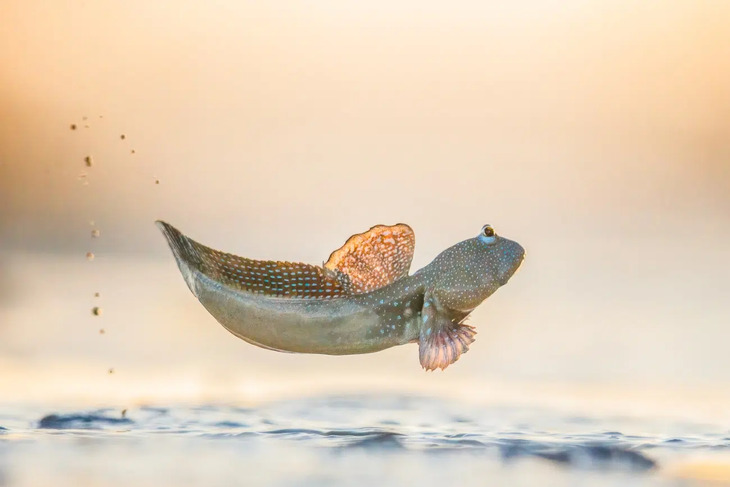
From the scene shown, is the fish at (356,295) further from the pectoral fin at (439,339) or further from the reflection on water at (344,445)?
the reflection on water at (344,445)

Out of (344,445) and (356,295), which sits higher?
(356,295)

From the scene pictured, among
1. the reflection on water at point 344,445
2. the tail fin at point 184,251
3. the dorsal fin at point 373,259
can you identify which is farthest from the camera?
the reflection on water at point 344,445

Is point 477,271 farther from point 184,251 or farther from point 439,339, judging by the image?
point 184,251

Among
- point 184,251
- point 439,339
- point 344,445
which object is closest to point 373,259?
point 439,339

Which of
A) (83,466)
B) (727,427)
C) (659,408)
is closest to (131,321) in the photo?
(83,466)

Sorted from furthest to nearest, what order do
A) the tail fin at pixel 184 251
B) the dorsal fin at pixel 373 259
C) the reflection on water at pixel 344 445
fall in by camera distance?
the reflection on water at pixel 344 445, the dorsal fin at pixel 373 259, the tail fin at pixel 184 251

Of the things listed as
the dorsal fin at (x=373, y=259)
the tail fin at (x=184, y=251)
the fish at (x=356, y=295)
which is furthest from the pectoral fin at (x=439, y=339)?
the tail fin at (x=184, y=251)

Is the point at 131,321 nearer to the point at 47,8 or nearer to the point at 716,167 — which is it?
the point at 47,8
